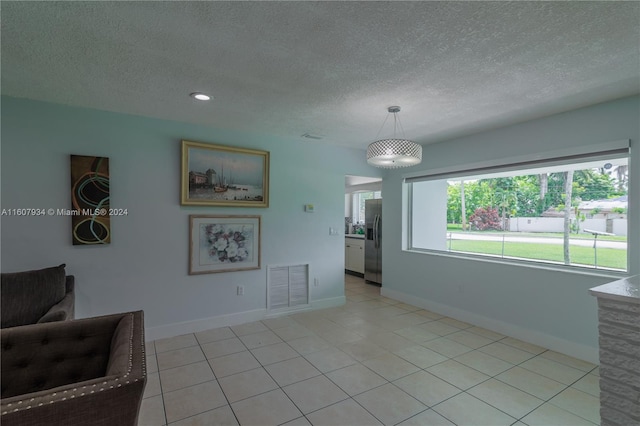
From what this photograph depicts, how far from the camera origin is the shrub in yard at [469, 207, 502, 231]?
13.1 ft

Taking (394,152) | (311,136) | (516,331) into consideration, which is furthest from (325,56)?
(516,331)

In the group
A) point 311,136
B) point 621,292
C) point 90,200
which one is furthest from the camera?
point 311,136

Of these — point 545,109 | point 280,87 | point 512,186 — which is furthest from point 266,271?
point 545,109

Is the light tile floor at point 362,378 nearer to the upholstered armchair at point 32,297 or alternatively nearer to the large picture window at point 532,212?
the upholstered armchair at point 32,297

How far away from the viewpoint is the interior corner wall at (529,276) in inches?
110

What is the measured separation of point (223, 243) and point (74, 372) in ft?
7.56

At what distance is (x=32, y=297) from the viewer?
2477 millimetres

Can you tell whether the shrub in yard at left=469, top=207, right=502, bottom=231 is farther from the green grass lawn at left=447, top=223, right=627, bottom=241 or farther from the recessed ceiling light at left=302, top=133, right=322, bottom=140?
the recessed ceiling light at left=302, top=133, right=322, bottom=140

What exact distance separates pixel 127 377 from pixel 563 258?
160 inches

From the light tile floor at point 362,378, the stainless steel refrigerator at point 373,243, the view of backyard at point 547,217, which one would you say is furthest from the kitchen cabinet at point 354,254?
the light tile floor at point 362,378

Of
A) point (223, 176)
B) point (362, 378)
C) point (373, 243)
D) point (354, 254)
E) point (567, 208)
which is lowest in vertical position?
point (362, 378)

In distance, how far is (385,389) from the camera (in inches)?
95.2

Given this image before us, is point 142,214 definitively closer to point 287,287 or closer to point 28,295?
point 28,295

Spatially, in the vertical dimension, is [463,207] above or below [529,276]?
above
